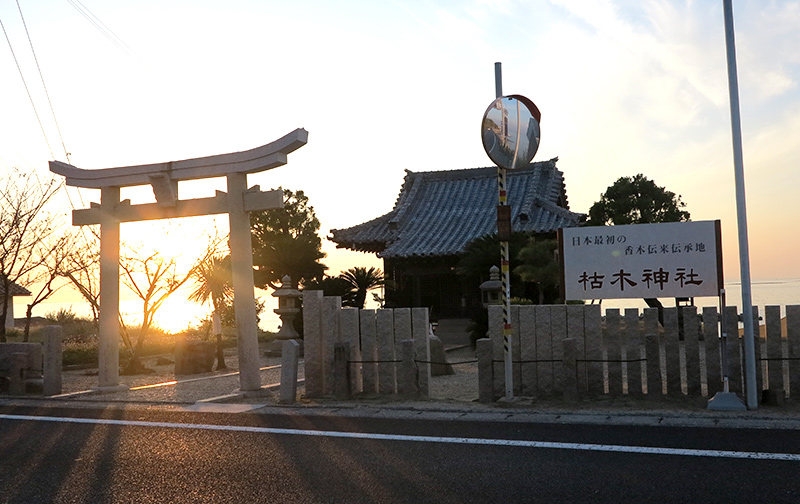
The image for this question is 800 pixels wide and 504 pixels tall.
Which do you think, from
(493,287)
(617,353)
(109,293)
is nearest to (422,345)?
(617,353)

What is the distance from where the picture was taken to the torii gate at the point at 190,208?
1130cm

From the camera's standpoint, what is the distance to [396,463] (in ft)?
19.8

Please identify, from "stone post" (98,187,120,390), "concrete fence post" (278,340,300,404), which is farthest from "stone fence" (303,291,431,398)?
"stone post" (98,187,120,390)

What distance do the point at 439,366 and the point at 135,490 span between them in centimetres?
→ 973

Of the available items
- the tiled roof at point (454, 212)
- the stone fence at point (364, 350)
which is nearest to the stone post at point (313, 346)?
the stone fence at point (364, 350)

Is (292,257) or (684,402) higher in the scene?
(292,257)

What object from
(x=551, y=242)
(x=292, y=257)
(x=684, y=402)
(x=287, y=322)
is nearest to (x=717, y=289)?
(x=684, y=402)

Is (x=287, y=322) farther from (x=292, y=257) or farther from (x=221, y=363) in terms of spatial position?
(x=292, y=257)

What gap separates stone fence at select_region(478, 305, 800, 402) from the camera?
8.66 metres

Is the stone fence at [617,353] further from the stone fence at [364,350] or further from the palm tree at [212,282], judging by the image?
the palm tree at [212,282]

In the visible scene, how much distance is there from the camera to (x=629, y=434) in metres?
6.93

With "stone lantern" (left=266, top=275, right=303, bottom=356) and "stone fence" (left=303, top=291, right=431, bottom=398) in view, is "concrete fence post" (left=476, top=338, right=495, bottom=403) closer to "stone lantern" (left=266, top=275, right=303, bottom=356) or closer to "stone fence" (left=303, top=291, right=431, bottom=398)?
"stone fence" (left=303, top=291, right=431, bottom=398)

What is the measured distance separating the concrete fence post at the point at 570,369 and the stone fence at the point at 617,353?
0.04 feet

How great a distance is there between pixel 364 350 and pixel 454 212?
2041 centimetres
